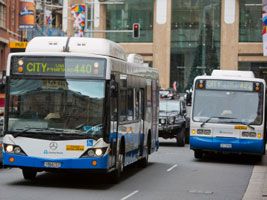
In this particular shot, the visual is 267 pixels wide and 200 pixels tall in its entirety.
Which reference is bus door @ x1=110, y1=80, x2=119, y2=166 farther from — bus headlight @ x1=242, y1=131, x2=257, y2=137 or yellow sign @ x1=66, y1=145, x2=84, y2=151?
bus headlight @ x1=242, y1=131, x2=257, y2=137

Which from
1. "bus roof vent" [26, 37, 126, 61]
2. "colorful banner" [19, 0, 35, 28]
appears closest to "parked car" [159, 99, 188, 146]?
"bus roof vent" [26, 37, 126, 61]

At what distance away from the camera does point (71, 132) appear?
624 inches

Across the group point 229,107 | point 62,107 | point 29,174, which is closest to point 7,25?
point 229,107

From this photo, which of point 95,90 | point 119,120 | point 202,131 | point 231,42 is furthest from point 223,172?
point 231,42

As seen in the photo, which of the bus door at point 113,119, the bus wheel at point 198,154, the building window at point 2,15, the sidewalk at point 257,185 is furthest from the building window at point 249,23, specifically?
the bus door at point 113,119

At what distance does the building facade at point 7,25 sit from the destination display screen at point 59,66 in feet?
112

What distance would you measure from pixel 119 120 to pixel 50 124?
1883 millimetres

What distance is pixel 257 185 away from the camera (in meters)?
18.3

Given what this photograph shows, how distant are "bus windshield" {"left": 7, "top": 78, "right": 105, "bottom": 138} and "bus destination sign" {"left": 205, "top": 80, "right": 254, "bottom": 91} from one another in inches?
380

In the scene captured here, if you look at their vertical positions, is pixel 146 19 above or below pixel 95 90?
above

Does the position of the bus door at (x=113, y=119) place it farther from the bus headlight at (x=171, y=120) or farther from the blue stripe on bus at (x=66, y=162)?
the bus headlight at (x=171, y=120)

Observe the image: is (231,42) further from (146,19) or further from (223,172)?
(223,172)

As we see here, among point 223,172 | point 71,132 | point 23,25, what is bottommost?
point 223,172

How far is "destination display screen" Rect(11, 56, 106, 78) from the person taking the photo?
1619 centimetres
